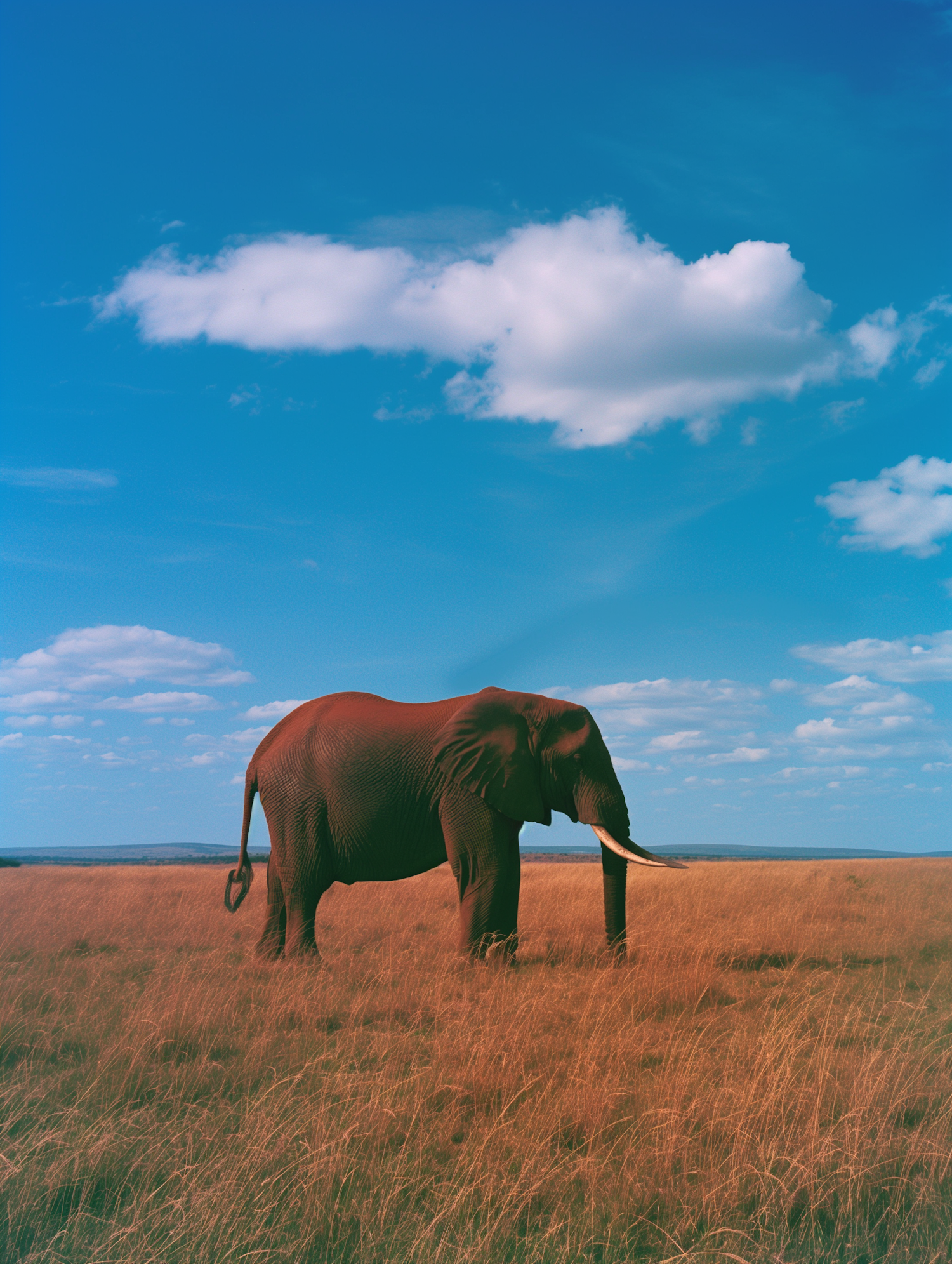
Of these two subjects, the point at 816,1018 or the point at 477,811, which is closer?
the point at 816,1018

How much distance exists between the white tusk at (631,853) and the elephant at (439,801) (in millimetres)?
29

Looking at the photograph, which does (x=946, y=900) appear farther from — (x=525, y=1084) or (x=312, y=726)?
(x=525, y=1084)

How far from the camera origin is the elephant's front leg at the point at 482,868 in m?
10.3

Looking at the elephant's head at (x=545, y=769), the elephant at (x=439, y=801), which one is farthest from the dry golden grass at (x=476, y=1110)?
the elephant's head at (x=545, y=769)

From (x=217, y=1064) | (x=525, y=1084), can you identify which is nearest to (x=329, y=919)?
(x=217, y=1064)

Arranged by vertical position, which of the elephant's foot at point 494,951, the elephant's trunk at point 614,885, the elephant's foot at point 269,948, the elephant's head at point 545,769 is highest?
the elephant's head at point 545,769

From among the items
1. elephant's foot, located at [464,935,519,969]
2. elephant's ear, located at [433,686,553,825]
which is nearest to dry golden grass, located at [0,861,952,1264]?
elephant's foot, located at [464,935,519,969]

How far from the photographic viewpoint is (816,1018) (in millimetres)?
8195

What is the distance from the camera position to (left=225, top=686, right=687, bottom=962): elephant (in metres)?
10.6

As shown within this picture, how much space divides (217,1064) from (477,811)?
187 inches

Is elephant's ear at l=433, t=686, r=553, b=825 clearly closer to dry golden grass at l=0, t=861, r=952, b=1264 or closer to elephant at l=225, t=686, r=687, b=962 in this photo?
elephant at l=225, t=686, r=687, b=962

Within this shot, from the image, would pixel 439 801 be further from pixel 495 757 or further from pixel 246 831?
pixel 246 831

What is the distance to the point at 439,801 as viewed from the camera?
1115 cm

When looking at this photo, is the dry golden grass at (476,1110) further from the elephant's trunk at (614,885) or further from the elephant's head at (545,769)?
the elephant's head at (545,769)
